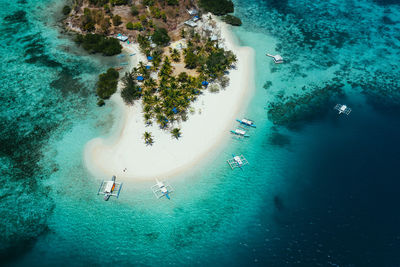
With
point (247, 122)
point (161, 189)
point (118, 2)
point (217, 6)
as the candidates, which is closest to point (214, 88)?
point (247, 122)

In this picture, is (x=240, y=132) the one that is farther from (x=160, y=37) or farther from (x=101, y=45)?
(x=101, y=45)

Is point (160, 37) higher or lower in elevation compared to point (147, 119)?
higher

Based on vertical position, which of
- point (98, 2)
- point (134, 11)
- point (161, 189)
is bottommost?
point (161, 189)

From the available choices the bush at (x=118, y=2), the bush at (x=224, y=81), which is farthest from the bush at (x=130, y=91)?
the bush at (x=118, y=2)

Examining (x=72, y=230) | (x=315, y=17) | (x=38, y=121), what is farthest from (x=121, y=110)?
(x=315, y=17)

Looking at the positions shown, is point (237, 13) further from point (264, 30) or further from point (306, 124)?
point (306, 124)

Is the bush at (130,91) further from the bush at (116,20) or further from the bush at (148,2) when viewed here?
the bush at (148,2)
